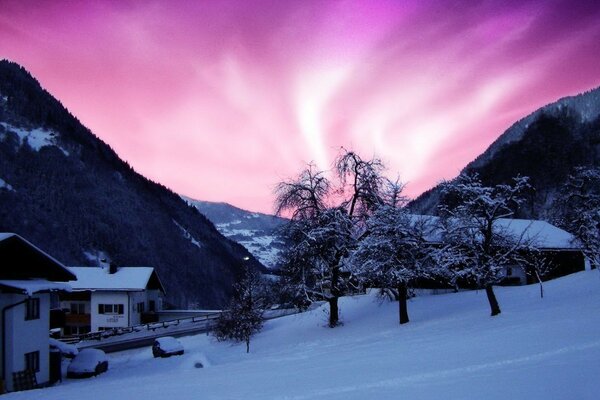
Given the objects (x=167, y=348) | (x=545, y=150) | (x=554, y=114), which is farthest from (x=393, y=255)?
(x=554, y=114)

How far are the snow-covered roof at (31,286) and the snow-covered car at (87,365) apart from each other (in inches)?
228

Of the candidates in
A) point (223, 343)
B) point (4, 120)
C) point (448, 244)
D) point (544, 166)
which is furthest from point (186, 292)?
point (448, 244)

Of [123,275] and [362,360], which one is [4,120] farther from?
[362,360]

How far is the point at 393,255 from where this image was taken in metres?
30.6

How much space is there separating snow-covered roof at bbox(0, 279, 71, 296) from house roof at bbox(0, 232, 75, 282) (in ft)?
1.76

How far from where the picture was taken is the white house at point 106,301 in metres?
65.1

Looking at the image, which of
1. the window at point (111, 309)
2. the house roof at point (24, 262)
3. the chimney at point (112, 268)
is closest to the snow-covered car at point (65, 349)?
the house roof at point (24, 262)

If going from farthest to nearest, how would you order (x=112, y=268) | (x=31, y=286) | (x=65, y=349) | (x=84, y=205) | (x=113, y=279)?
(x=84, y=205), (x=112, y=268), (x=113, y=279), (x=65, y=349), (x=31, y=286)

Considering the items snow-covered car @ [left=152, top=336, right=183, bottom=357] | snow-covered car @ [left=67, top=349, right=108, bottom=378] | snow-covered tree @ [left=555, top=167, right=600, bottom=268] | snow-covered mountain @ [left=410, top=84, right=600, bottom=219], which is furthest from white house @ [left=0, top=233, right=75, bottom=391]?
snow-covered mountain @ [left=410, top=84, right=600, bottom=219]

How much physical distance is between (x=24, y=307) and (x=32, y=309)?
1060 millimetres

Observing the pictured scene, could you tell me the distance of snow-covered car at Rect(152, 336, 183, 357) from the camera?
37.9m

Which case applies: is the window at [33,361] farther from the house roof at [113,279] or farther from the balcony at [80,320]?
the balcony at [80,320]

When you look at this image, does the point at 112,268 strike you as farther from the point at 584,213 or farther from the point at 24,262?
the point at 584,213

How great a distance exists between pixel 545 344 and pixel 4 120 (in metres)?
171
